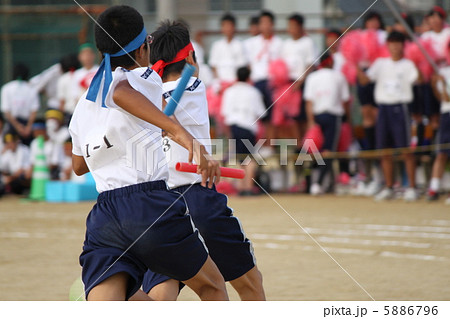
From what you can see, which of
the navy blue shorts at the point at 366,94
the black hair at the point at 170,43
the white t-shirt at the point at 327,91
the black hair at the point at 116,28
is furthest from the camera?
the white t-shirt at the point at 327,91

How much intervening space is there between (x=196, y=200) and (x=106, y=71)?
3.37ft

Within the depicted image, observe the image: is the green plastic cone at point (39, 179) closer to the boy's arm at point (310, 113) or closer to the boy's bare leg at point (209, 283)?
the boy's arm at point (310, 113)

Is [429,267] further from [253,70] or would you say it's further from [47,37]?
[47,37]

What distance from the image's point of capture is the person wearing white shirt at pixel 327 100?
11469 mm

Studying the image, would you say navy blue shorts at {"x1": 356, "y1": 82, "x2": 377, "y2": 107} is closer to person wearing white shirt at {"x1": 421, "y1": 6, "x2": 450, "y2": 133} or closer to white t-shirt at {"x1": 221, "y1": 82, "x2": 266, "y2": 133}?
person wearing white shirt at {"x1": 421, "y1": 6, "x2": 450, "y2": 133}

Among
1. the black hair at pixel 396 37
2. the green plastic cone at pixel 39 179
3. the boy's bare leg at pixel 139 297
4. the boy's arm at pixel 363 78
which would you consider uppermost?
the black hair at pixel 396 37

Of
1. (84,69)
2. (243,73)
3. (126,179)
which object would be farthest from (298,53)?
(126,179)

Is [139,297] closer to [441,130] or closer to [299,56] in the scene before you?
[441,130]

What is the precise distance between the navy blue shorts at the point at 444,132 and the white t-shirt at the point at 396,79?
2.05 ft

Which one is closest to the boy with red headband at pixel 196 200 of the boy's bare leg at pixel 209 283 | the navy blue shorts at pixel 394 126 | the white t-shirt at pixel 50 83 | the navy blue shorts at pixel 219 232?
the navy blue shorts at pixel 219 232

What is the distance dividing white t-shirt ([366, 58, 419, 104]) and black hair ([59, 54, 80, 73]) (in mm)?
5184

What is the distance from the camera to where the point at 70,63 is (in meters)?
13.2

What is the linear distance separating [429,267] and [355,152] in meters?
5.93

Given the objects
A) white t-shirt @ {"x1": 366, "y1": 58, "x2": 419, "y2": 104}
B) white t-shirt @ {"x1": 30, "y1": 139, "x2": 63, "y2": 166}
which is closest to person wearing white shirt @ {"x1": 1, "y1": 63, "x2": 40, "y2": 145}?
white t-shirt @ {"x1": 30, "y1": 139, "x2": 63, "y2": 166}
